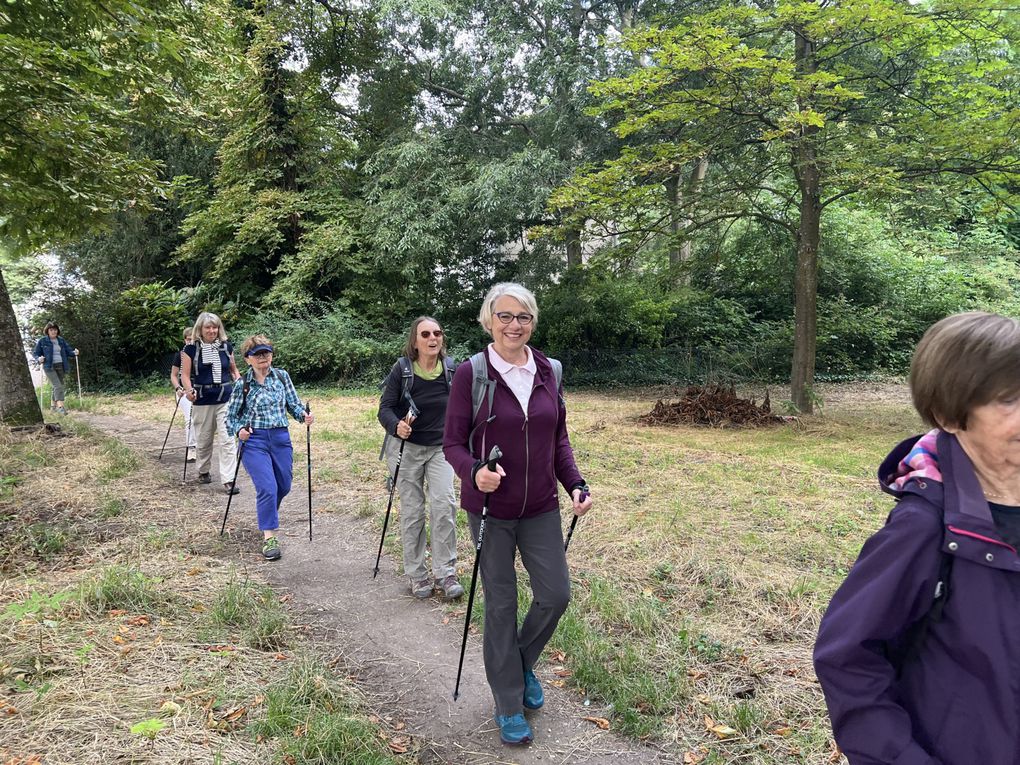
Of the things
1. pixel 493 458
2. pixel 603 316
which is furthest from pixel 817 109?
pixel 493 458

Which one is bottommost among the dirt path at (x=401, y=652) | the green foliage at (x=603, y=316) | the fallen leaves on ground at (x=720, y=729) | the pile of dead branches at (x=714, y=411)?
the dirt path at (x=401, y=652)

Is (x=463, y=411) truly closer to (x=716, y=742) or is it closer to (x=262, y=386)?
(x=716, y=742)

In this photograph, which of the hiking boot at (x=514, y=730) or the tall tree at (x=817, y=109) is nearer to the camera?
the hiking boot at (x=514, y=730)

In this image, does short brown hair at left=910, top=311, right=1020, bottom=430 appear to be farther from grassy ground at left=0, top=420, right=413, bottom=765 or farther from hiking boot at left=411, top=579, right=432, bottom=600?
hiking boot at left=411, top=579, right=432, bottom=600

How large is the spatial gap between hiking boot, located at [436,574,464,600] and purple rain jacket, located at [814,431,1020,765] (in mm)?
3426

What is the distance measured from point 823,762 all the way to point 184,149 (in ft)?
76.0

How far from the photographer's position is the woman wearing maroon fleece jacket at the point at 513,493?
288cm

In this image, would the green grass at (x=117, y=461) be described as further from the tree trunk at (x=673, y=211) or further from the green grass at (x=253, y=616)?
the tree trunk at (x=673, y=211)

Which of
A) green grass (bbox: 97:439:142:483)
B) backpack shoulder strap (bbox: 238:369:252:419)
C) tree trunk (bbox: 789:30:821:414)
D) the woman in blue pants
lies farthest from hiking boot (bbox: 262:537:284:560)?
tree trunk (bbox: 789:30:821:414)

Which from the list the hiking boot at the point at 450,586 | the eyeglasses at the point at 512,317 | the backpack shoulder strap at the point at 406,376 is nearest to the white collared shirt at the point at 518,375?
the eyeglasses at the point at 512,317

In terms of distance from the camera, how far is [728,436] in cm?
1041

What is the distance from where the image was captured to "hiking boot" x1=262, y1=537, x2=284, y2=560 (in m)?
5.33

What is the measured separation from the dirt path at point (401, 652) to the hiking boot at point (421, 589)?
0.26 feet

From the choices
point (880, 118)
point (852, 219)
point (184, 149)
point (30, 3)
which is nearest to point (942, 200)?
point (880, 118)
